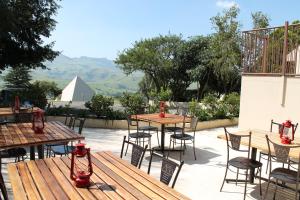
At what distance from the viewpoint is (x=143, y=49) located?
1978 centimetres

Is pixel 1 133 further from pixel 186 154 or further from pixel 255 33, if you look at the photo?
pixel 255 33

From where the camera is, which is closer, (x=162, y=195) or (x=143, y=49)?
(x=162, y=195)

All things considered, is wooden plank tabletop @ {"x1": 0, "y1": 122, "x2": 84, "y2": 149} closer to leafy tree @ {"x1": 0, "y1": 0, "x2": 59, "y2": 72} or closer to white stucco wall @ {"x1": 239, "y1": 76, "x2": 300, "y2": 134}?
white stucco wall @ {"x1": 239, "y1": 76, "x2": 300, "y2": 134}

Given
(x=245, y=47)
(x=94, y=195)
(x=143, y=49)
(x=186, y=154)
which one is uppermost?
(x=143, y=49)

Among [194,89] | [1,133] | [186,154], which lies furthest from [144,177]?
[194,89]

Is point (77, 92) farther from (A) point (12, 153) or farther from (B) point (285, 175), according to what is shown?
(B) point (285, 175)

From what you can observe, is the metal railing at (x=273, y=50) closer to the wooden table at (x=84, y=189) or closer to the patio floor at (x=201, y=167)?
the patio floor at (x=201, y=167)

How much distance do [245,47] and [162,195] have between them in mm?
6429

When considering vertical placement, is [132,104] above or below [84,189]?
above

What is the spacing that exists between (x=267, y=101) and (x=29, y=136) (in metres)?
5.40

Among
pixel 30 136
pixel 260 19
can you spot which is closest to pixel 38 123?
pixel 30 136

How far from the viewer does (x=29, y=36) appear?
11.7 meters

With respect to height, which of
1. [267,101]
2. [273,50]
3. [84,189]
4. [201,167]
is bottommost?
[201,167]

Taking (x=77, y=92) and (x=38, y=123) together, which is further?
(x=77, y=92)
